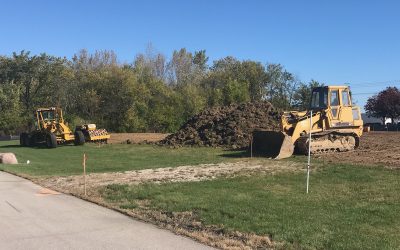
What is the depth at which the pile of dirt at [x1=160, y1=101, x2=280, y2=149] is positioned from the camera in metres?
31.1

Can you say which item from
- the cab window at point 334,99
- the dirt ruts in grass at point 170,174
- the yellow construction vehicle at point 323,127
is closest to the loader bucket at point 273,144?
the yellow construction vehicle at point 323,127

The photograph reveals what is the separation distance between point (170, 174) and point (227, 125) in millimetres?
15433

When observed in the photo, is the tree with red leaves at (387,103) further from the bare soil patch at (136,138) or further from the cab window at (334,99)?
the cab window at (334,99)

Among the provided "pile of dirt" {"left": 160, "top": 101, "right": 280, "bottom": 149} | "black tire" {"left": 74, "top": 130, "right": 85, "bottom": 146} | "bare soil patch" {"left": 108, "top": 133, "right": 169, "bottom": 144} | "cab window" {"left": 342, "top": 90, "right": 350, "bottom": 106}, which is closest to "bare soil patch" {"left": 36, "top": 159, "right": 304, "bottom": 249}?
"cab window" {"left": 342, "top": 90, "right": 350, "bottom": 106}

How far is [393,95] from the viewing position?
71.5 metres

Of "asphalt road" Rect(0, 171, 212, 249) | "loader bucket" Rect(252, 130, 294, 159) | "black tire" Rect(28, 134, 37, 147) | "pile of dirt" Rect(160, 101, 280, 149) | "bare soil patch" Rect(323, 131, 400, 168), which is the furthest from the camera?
"black tire" Rect(28, 134, 37, 147)

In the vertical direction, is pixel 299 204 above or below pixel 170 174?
below

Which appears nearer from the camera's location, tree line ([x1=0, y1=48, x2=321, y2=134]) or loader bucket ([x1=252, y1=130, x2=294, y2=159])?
loader bucket ([x1=252, y1=130, x2=294, y2=159])

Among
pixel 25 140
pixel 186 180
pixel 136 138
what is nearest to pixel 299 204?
pixel 186 180

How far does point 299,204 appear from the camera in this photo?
1082 cm

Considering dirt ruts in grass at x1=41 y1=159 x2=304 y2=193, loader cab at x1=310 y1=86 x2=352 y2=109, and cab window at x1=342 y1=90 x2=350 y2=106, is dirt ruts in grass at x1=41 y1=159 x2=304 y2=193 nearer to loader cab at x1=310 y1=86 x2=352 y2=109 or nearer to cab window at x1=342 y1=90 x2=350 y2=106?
loader cab at x1=310 y1=86 x2=352 y2=109

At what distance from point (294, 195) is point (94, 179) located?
7399 millimetres

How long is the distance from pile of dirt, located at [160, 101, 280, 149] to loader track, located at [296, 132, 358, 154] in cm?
655

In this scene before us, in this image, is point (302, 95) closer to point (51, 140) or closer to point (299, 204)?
point (51, 140)
